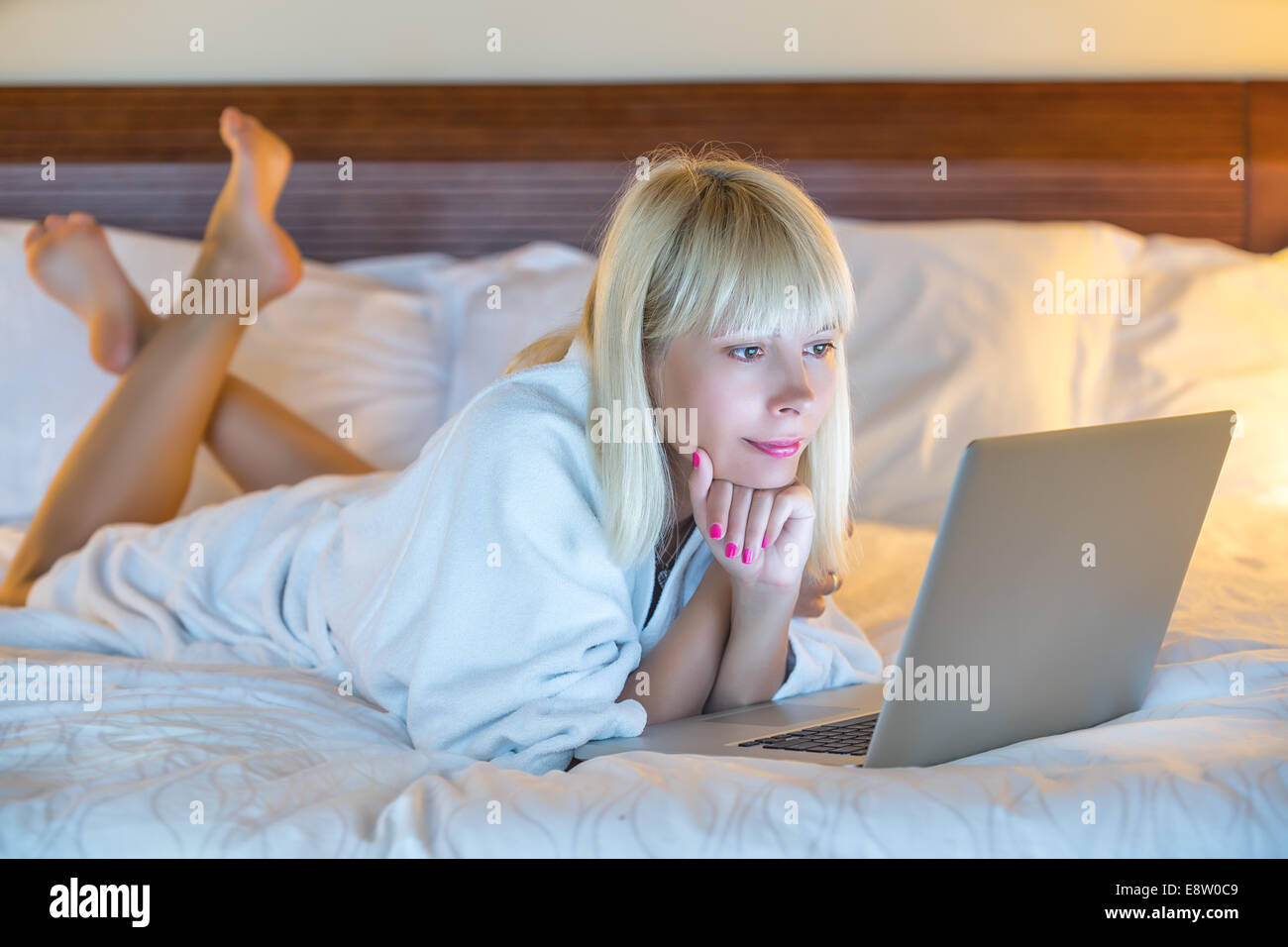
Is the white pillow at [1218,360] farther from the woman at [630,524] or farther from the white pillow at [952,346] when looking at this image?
the woman at [630,524]

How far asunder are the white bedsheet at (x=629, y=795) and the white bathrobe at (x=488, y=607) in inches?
2.7

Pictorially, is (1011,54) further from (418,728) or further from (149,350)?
(418,728)

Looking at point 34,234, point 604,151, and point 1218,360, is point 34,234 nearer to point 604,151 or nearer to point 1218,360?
point 604,151

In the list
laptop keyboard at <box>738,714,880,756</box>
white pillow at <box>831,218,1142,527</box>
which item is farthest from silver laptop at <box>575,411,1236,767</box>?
white pillow at <box>831,218,1142,527</box>

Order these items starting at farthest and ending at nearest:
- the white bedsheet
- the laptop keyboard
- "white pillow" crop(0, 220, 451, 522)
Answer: "white pillow" crop(0, 220, 451, 522)
the laptop keyboard
the white bedsheet

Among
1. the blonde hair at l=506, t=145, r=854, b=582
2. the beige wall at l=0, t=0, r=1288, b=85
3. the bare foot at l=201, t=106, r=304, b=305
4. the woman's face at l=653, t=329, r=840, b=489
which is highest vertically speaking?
the beige wall at l=0, t=0, r=1288, b=85

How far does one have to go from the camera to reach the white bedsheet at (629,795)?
29.6 inches

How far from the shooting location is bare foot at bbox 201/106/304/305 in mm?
1773

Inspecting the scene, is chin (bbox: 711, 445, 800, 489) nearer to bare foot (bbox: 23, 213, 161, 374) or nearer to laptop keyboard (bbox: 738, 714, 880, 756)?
laptop keyboard (bbox: 738, 714, 880, 756)

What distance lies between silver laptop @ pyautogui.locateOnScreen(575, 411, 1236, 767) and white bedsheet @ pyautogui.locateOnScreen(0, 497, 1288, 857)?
0.04 meters

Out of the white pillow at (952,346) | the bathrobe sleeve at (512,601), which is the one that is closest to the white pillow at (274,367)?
the white pillow at (952,346)

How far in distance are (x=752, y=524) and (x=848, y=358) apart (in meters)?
0.94
